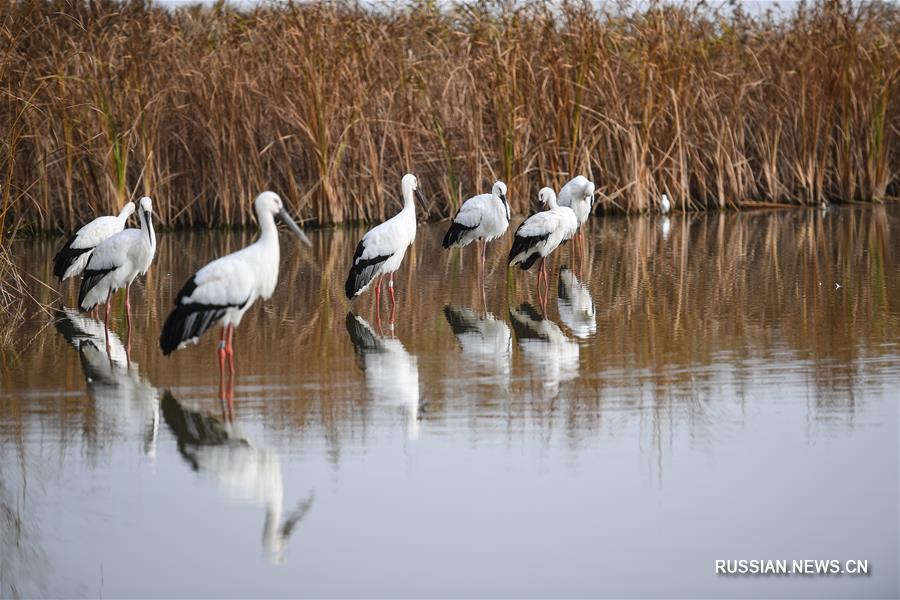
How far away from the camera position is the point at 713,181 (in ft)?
62.7

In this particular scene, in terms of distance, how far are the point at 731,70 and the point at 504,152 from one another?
4061 mm

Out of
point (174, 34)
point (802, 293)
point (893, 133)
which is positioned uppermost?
point (174, 34)

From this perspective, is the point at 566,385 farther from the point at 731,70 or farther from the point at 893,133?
the point at 893,133

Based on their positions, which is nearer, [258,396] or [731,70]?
[258,396]

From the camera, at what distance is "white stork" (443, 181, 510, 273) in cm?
1352

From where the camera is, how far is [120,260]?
1009 centimetres

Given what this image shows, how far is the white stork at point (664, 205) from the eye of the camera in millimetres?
18078

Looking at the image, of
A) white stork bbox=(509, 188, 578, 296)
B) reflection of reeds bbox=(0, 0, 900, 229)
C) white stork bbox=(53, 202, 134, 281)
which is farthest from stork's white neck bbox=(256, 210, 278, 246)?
reflection of reeds bbox=(0, 0, 900, 229)

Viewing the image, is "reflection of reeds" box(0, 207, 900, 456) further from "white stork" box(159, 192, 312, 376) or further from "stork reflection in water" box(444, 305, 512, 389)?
"white stork" box(159, 192, 312, 376)

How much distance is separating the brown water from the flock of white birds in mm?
349

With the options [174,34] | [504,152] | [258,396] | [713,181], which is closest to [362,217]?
[504,152]

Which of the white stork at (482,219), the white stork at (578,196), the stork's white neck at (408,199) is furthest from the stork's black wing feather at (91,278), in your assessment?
the white stork at (578,196)

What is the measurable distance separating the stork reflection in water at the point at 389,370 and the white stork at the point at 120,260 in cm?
168

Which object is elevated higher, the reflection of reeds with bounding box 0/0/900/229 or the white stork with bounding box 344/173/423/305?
the reflection of reeds with bounding box 0/0/900/229
